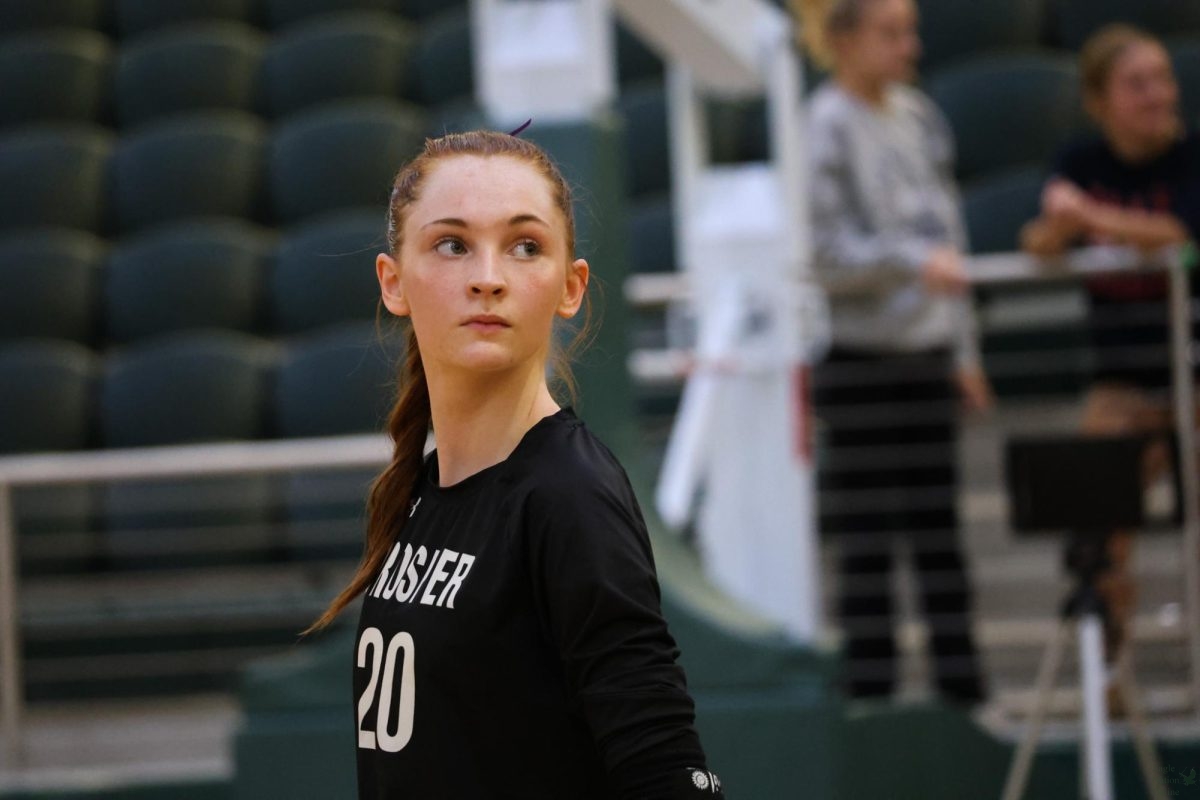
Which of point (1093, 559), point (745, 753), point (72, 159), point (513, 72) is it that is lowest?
point (745, 753)

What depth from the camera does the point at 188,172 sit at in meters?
5.18

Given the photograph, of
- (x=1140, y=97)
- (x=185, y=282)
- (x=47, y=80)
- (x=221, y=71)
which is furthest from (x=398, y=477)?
(x=47, y=80)

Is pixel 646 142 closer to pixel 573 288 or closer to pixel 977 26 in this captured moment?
pixel 977 26

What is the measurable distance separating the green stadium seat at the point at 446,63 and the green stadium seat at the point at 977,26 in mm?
1386

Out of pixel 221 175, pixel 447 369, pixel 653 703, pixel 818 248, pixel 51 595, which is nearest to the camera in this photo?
pixel 653 703

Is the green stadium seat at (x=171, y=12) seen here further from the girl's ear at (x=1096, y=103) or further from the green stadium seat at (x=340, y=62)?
the girl's ear at (x=1096, y=103)

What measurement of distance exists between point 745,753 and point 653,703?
1.71m

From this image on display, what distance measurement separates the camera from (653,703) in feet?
3.44

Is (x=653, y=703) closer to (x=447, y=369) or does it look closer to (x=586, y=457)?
(x=586, y=457)

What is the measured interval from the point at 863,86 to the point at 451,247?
2.24m

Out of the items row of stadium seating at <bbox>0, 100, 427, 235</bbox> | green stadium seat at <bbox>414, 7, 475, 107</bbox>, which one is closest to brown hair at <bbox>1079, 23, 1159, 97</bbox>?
row of stadium seating at <bbox>0, 100, 427, 235</bbox>

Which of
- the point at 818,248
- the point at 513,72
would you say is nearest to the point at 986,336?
the point at 818,248

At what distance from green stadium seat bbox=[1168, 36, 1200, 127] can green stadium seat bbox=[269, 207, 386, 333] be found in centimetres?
210

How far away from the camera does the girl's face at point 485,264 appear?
1.17m
